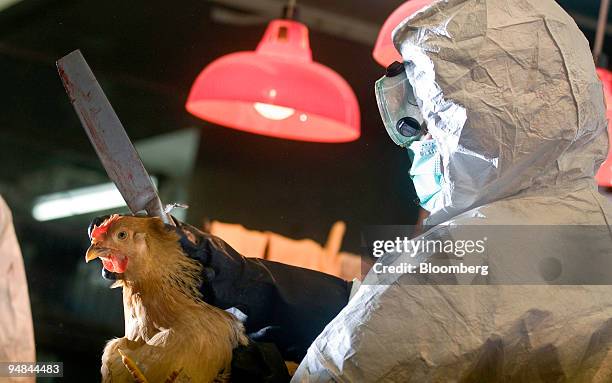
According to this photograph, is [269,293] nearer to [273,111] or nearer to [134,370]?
[134,370]

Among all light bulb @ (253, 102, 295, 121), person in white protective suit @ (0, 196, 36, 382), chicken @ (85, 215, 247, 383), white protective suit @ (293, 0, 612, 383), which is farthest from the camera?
light bulb @ (253, 102, 295, 121)

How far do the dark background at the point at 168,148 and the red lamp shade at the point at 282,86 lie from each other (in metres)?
0.56

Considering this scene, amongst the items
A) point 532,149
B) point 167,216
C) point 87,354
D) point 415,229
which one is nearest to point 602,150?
point 532,149

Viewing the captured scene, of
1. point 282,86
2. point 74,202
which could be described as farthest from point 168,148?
point 282,86

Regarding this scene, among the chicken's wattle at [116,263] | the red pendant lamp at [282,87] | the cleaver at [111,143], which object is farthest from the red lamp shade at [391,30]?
the chicken's wattle at [116,263]

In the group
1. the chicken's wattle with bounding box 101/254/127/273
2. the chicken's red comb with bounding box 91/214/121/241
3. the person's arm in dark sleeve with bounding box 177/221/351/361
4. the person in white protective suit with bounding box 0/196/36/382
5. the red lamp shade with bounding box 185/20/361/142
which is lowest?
the person in white protective suit with bounding box 0/196/36/382

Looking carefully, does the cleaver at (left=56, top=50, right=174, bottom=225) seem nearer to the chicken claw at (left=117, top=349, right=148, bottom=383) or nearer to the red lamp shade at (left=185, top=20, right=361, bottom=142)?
the chicken claw at (left=117, top=349, right=148, bottom=383)

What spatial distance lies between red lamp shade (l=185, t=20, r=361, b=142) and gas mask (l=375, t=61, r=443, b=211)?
73 centimetres

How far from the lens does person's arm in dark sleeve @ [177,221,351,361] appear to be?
1554 mm

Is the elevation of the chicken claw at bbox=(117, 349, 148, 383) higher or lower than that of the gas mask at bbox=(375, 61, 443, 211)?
lower

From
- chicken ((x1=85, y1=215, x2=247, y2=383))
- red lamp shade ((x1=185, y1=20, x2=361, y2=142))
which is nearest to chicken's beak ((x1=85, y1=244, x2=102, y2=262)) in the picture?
chicken ((x1=85, y1=215, x2=247, y2=383))

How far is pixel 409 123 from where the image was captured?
1602 mm

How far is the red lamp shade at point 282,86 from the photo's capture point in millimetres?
2336

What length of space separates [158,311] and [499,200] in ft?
1.75
